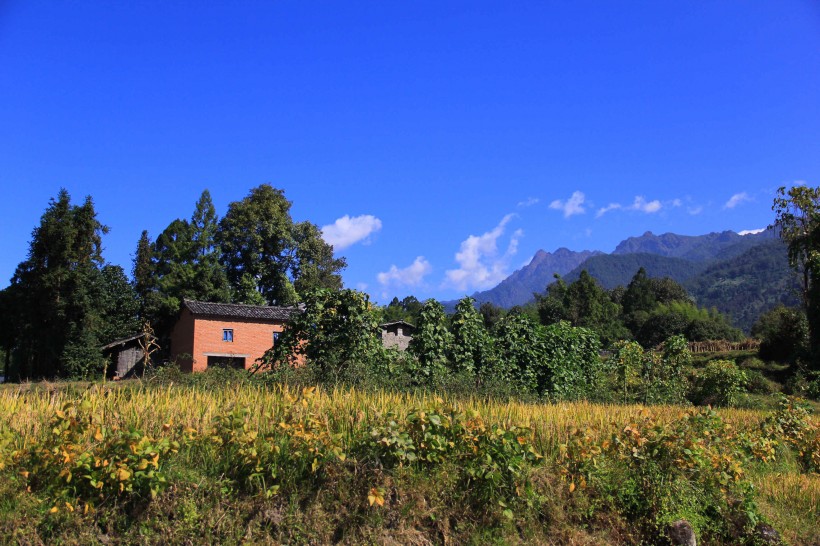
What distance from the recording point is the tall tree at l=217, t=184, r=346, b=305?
44.6m

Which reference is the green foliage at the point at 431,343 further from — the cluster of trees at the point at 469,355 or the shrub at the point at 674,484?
the shrub at the point at 674,484

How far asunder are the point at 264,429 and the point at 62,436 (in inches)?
62.2

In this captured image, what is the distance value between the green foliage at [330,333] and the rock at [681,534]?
5768mm

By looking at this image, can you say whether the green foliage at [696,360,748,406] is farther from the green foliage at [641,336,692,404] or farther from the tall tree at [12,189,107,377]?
the tall tree at [12,189,107,377]

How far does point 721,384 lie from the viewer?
1612 centimetres

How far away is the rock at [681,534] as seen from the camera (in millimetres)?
5191

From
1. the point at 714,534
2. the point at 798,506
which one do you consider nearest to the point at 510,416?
the point at 714,534

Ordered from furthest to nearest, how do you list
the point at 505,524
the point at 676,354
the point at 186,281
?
the point at 186,281 → the point at 676,354 → the point at 505,524

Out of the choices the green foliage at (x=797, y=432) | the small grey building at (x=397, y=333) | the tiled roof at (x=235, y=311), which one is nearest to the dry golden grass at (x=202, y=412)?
the green foliage at (x=797, y=432)

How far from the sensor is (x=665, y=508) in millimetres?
5379

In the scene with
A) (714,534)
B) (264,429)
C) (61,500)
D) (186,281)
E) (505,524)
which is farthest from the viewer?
(186,281)

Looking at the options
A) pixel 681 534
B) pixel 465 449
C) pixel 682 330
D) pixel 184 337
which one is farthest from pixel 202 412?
pixel 682 330

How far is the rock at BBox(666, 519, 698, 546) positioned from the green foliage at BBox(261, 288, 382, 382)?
5768 millimetres

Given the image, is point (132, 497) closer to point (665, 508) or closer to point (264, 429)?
point (264, 429)
